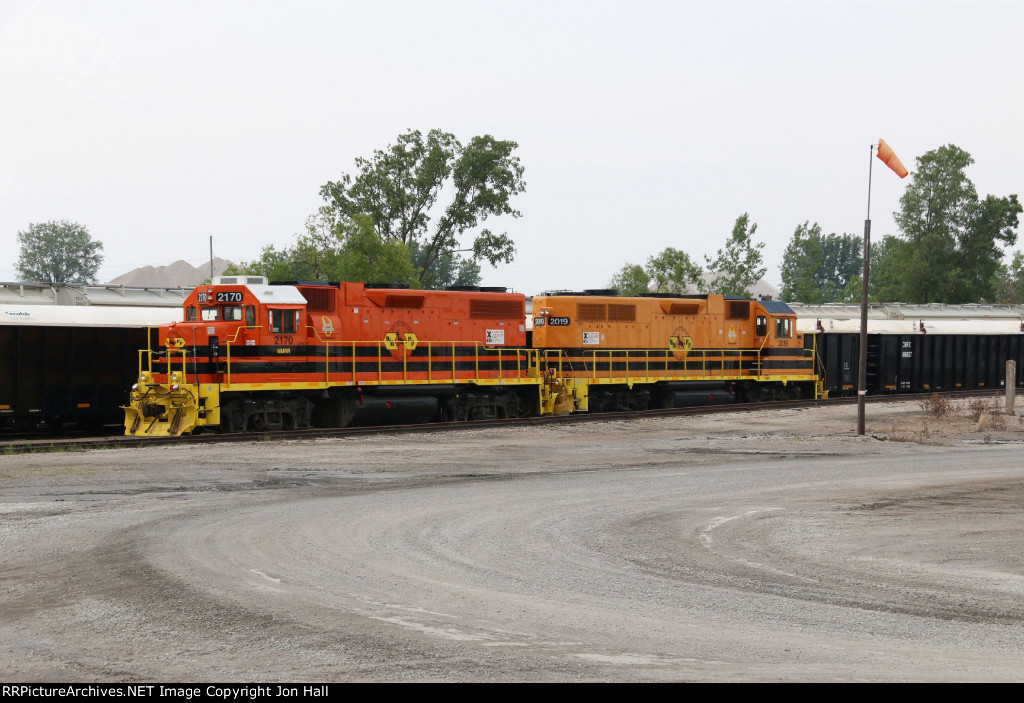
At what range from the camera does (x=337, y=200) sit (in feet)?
248

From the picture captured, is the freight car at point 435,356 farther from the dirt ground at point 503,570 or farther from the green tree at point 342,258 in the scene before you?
the green tree at point 342,258

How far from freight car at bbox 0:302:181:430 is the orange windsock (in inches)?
772

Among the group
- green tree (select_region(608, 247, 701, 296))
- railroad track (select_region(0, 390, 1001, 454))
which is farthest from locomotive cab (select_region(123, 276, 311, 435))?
green tree (select_region(608, 247, 701, 296))

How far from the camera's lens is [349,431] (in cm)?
2645

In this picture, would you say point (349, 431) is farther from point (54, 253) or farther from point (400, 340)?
point (54, 253)

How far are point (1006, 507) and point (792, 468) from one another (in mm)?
5501

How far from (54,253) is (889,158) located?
141 meters

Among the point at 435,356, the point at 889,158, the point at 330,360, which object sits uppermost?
the point at 889,158

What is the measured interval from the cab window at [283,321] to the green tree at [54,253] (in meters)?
131

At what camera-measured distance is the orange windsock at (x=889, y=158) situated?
24000mm

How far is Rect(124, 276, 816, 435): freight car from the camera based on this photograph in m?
25.1

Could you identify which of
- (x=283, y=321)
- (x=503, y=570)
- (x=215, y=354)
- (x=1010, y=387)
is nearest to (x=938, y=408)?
(x=1010, y=387)

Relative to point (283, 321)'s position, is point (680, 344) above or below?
below
